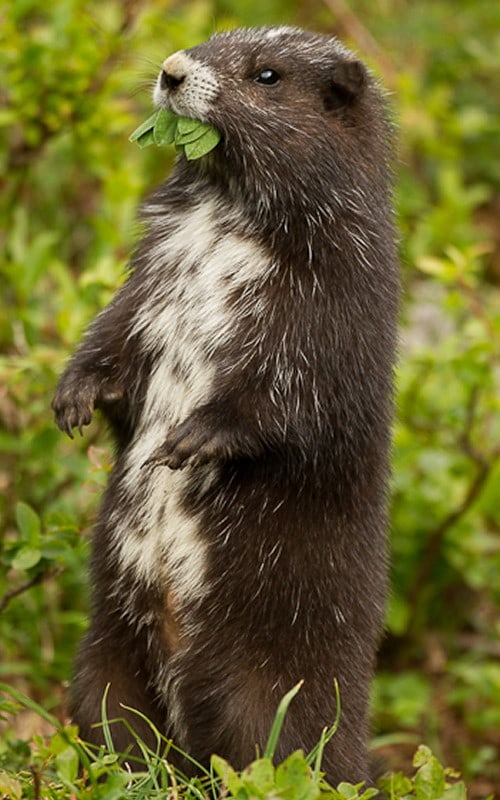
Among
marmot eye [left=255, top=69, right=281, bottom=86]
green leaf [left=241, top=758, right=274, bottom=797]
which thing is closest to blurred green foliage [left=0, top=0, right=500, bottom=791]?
marmot eye [left=255, top=69, right=281, bottom=86]

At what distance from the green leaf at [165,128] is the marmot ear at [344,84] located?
482mm

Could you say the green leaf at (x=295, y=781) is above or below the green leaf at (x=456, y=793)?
above

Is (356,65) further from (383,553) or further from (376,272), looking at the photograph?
(383,553)

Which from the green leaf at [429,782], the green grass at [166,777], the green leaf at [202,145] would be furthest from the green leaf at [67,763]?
the green leaf at [202,145]

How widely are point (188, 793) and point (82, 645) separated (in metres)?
0.85

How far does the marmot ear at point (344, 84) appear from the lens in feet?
14.4

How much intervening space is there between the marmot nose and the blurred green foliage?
737 millimetres

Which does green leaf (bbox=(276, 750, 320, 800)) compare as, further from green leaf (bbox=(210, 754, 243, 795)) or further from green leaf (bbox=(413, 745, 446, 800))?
green leaf (bbox=(413, 745, 446, 800))

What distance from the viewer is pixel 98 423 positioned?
242 inches

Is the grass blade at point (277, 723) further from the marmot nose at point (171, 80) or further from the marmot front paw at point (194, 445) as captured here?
the marmot nose at point (171, 80)

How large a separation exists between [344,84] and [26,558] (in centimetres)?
182

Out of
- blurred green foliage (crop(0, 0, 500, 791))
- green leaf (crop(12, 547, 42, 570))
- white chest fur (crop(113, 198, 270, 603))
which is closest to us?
white chest fur (crop(113, 198, 270, 603))

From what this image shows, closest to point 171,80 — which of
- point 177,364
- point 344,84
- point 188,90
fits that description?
point 188,90

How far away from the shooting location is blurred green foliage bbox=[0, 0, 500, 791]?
19.5 ft
